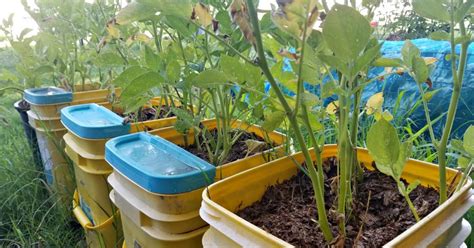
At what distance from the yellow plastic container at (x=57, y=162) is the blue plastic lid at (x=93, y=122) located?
19 centimetres

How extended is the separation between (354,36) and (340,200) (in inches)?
8.6

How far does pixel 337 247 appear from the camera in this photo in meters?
0.44

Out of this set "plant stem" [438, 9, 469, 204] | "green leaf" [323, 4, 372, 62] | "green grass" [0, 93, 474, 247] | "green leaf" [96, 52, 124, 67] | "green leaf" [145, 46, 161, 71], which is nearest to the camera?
"green leaf" [323, 4, 372, 62]

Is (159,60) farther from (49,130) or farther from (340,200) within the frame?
(49,130)

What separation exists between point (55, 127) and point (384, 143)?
3.58 feet

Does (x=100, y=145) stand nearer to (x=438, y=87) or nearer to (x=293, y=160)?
(x=293, y=160)

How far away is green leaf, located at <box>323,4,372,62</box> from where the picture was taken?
0.35m

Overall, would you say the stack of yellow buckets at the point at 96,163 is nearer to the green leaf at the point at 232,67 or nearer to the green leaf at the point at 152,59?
the green leaf at the point at 152,59

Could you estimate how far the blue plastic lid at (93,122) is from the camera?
34.6 inches

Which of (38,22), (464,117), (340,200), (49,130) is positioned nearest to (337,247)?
(340,200)

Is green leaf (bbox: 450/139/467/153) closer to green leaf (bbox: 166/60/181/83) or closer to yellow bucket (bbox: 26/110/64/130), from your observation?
green leaf (bbox: 166/60/181/83)

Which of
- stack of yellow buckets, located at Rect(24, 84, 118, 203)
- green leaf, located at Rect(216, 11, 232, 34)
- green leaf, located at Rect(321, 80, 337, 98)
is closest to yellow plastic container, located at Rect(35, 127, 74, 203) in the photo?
stack of yellow buckets, located at Rect(24, 84, 118, 203)

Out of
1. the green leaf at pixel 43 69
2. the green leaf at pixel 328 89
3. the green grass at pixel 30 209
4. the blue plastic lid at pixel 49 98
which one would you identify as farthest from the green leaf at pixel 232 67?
the green leaf at pixel 43 69

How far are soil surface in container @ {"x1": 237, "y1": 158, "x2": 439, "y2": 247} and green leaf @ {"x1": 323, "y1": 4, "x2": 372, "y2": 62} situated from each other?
0.22 m
